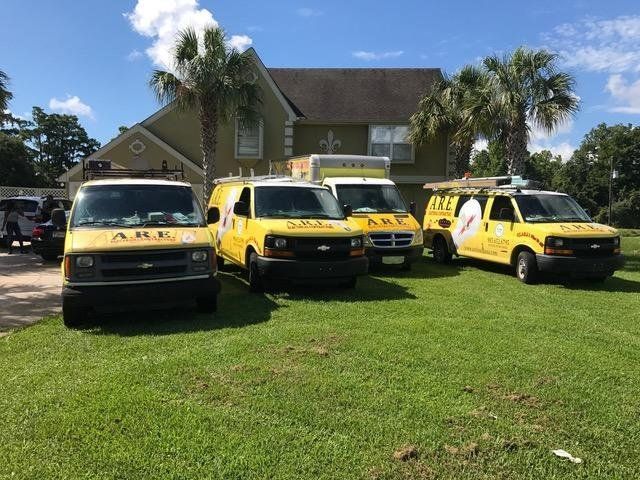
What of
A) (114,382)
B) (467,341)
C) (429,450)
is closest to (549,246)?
(467,341)

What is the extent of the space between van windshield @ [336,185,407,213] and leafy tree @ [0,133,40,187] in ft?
150

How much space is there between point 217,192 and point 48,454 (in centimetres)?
937

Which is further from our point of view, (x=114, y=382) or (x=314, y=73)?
(x=314, y=73)

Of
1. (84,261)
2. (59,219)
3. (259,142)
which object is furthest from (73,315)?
(259,142)

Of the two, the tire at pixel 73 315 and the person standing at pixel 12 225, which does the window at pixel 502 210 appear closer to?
the tire at pixel 73 315

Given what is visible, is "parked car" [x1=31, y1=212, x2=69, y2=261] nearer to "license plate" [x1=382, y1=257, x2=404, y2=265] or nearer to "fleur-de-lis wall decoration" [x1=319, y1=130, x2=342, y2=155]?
"license plate" [x1=382, y1=257, x2=404, y2=265]

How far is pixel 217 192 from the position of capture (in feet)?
41.4

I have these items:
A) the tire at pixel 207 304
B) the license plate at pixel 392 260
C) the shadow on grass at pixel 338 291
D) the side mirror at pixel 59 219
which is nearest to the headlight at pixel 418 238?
the license plate at pixel 392 260

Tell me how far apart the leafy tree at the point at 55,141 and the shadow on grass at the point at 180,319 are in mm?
67007

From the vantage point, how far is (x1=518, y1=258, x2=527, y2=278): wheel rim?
36.1 ft

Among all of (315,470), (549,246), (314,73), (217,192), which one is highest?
(314,73)

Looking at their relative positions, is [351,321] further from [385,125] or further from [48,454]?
[385,125]

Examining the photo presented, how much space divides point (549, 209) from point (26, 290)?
1043 cm

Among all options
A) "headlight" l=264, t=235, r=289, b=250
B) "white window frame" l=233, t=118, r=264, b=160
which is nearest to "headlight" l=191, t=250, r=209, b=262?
"headlight" l=264, t=235, r=289, b=250
